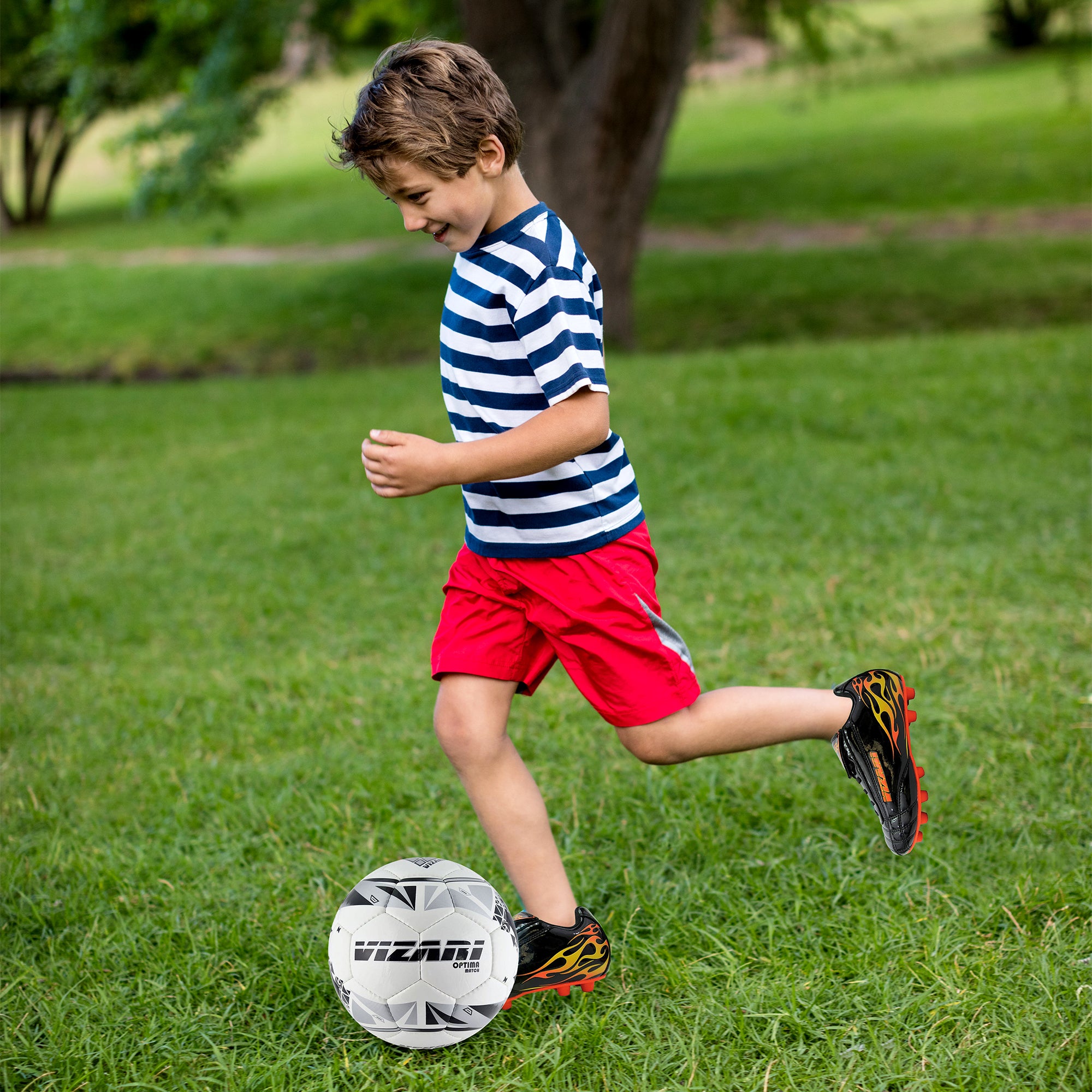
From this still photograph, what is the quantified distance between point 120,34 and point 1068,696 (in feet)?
52.3

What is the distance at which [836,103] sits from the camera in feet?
101

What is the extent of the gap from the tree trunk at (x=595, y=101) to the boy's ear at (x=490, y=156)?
8.03m

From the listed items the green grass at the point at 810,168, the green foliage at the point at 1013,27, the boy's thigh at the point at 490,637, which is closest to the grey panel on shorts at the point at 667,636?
the boy's thigh at the point at 490,637

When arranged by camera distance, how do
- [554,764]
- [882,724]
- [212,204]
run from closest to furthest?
[882,724], [554,764], [212,204]

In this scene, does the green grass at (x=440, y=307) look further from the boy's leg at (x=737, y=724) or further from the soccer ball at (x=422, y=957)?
the soccer ball at (x=422, y=957)

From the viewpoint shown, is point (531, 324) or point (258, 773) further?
point (258, 773)

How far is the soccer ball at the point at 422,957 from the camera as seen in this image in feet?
7.38

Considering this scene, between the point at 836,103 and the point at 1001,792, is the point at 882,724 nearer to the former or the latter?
the point at 1001,792

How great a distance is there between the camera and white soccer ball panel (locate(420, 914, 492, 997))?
226 cm

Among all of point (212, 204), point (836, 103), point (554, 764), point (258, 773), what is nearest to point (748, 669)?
point (554, 764)

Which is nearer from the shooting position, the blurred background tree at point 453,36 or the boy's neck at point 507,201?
the boy's neck at point 507,201

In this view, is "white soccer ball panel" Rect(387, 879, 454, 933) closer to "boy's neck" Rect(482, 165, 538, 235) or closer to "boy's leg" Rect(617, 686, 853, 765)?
"boy's leg" Rect(617, 686, 853, 765)

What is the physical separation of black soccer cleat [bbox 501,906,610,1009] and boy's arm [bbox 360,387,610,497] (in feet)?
3.18

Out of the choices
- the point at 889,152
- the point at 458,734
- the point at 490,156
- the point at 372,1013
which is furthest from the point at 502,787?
the point at 889,152
